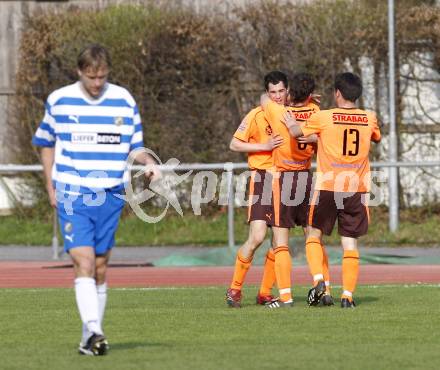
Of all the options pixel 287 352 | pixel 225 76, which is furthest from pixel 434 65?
pixel 287 352

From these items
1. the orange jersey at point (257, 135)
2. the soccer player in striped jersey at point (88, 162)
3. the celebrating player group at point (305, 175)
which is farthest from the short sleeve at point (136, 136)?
the orange jersey at point (257, 135)

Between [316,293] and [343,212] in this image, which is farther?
[343,212]

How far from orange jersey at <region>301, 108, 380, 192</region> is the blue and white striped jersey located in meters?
3.26

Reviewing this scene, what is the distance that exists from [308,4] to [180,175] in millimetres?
5432

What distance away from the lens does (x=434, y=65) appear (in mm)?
24922

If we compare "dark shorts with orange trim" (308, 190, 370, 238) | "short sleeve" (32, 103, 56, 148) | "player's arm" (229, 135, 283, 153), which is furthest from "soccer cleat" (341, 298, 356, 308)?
"short sleeve" (32, 103, 56, 148)

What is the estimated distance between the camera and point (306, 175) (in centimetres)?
1234

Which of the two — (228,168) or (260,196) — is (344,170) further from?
(228,168)

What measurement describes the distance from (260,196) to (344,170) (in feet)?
2.70

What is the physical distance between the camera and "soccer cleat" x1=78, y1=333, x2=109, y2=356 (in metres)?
8.63

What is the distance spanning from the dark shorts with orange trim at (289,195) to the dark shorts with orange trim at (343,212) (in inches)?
6.8

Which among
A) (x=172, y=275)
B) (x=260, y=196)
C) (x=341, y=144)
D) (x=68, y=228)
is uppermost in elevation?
(x=341, y=144)

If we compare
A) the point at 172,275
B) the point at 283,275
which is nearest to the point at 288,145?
the point at 283,275

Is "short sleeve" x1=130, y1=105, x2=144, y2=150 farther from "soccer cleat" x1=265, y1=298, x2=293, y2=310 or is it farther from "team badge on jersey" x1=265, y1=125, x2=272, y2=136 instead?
"soccer cleat" x1=265, y1=298, x2=293, y2=310
